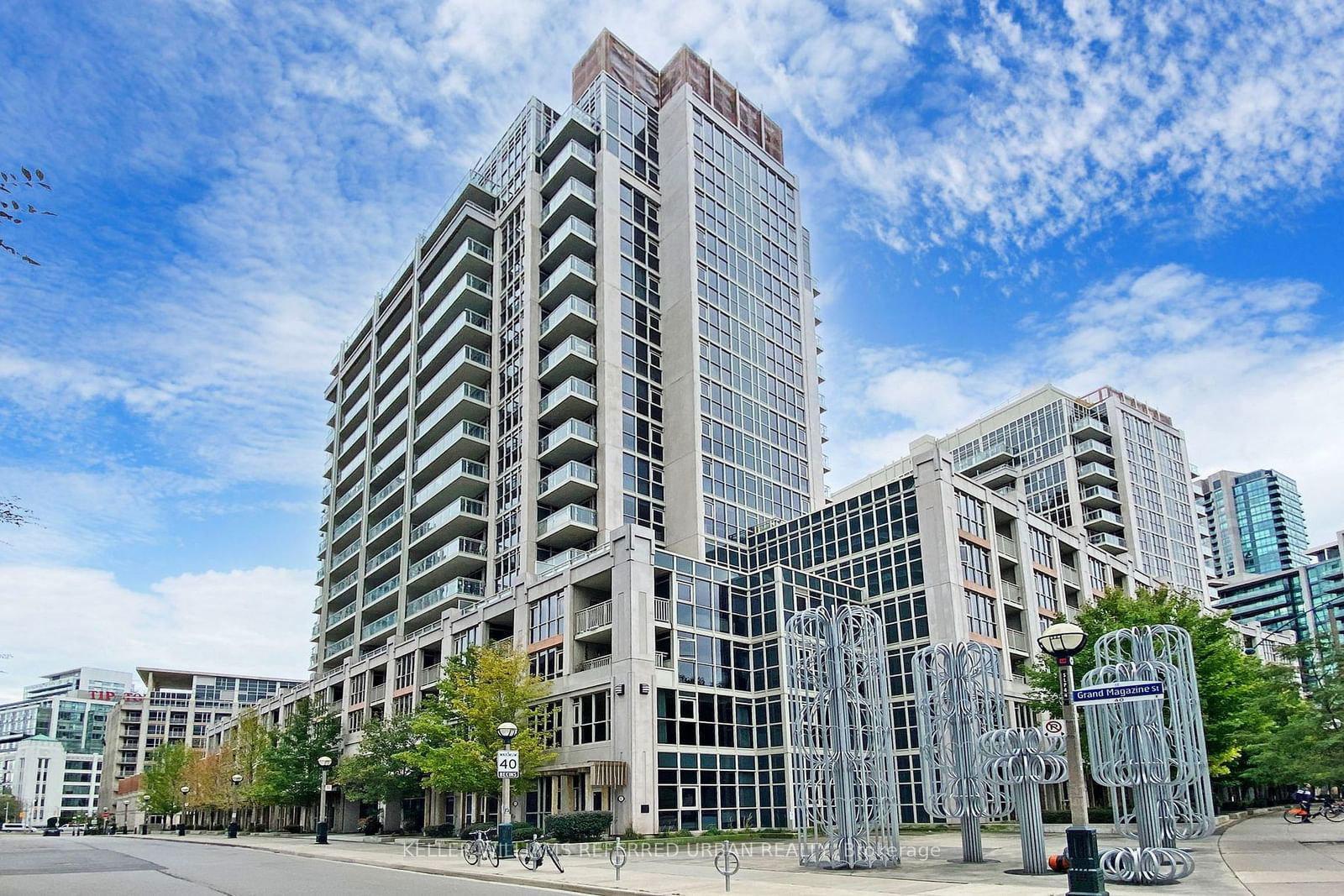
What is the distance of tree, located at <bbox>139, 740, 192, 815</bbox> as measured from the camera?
9175 cm

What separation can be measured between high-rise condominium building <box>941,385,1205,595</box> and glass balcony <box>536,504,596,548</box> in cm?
4385

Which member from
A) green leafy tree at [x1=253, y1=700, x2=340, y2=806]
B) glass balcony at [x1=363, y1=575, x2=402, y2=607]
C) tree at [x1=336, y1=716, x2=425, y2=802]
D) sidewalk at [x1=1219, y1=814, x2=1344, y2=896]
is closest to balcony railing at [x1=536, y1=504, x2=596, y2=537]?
tree at [x1=336, y1=716, x2=425, y2=802]

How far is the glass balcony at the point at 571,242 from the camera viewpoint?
216 ft

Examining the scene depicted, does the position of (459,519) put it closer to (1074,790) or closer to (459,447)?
(459,447)

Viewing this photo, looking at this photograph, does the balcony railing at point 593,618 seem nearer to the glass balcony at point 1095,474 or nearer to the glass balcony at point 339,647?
the glass balcony at point 339,647

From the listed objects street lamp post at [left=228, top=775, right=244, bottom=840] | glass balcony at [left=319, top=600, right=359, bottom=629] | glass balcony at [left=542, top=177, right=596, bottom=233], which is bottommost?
street lamp post at [left=228, top=775, right=244, bottom=840]

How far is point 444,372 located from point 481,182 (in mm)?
18601

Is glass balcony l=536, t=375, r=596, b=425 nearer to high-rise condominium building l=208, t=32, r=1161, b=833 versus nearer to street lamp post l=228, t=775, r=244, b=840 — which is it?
high-rise condominium building l=208, t=32, r=1161, b=833

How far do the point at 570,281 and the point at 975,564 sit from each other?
3156cm

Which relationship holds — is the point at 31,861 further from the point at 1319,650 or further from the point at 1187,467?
the point at 1187,467

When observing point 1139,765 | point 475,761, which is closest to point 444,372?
point 475,761

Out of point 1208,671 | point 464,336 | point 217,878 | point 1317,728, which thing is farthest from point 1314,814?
point 464,336

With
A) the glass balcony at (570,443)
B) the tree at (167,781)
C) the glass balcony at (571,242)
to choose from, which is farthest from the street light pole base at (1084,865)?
the tree at (167,781)

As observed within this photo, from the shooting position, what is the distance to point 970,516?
176 feet
